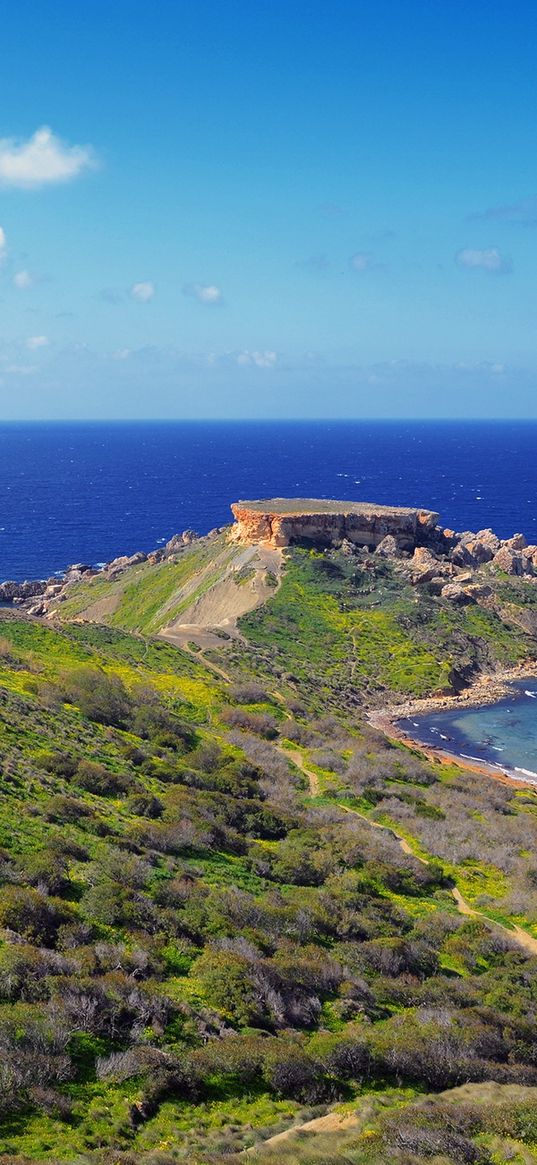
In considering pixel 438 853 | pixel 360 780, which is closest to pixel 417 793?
pixel 360 780

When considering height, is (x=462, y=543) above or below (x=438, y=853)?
above

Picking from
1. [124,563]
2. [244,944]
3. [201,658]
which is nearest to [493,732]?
[201,658]

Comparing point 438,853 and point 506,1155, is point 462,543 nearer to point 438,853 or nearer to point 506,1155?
point 438,853

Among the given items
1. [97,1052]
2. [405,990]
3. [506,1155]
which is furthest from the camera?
[405,990]

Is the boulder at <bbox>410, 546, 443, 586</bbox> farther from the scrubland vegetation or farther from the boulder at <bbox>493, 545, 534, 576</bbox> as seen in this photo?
the scrubland vegetation

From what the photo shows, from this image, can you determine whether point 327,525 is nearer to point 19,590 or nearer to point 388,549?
point 388,549

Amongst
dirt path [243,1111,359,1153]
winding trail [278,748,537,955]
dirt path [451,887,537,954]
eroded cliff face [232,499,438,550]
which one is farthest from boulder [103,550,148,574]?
dirt path [243,1111,359,1153]
